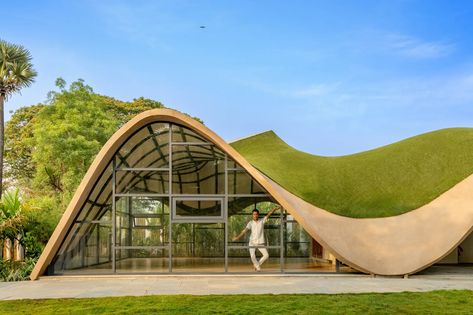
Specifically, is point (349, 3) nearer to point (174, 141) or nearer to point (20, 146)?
point (174, 141)

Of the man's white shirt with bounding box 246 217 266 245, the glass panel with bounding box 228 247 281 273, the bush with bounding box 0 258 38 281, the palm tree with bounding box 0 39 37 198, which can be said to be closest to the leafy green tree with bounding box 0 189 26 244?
the bush with bounding box 0 258 38 281

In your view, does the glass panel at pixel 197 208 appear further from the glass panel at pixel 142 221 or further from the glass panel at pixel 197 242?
the glass panel at pixel 197 242

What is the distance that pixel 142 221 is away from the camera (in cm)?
1669

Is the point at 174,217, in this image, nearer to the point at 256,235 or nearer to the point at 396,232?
the point at 256,235

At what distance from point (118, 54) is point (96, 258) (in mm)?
8766

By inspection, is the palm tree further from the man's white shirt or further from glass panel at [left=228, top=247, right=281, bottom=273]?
the man's white shirt

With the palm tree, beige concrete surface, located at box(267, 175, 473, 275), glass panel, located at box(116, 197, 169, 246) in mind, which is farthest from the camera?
the palm tree

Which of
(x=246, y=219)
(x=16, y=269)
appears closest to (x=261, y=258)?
(x=246, y=219)

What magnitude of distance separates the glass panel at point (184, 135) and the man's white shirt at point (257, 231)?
2.78 metres

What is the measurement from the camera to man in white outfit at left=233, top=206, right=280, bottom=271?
14.8m

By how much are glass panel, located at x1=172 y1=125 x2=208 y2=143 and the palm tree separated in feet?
52.5

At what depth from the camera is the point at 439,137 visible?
1895 centimetres

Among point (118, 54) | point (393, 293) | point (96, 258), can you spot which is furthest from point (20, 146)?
point (393, 293)

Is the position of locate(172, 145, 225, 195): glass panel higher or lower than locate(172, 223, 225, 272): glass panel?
higher
